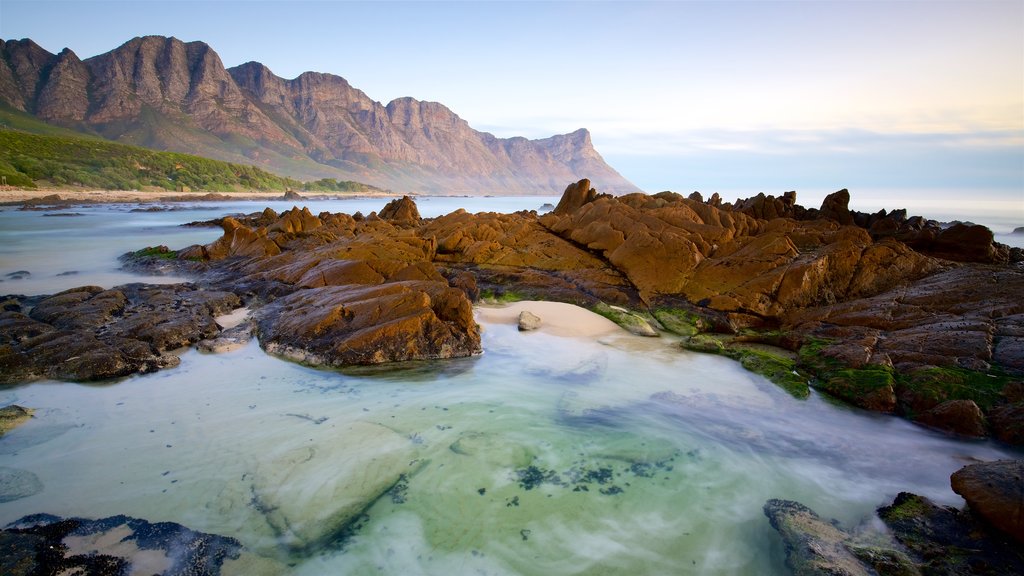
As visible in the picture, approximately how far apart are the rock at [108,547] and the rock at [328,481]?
2.03ft

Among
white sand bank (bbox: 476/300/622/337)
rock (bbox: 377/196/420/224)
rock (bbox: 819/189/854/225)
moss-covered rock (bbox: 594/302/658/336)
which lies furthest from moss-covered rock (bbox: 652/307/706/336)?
rock (bbox: 377/196/420/224)

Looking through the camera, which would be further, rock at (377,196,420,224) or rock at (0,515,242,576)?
rock at (377,196,420,224)

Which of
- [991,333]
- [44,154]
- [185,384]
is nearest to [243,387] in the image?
[185,384]

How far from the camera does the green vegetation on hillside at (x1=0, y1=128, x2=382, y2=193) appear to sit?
199 ft

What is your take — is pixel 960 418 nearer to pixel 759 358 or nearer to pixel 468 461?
pixel 759 358

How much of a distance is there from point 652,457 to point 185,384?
8.01m

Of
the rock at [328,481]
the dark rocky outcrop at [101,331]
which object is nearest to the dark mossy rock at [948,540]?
the rock at [328,481]

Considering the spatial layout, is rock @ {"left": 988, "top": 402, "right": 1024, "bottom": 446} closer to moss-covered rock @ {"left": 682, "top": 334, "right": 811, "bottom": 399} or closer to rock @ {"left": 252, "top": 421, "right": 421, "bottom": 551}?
moss-covered rock @ {"left": 682, "top": 334, "right": 811, "bottom": 399}

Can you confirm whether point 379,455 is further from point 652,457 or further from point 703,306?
point 703,306

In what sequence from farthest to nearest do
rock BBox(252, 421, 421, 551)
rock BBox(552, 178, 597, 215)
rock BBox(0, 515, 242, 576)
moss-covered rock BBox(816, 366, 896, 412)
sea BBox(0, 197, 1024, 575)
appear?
rock BBox(552, 178, 597, 215) < moss-covered rock BBox(816, 366, 896, 412) < rock BBox(252, 421, 421, 551) < sea BBox(0, 197, 1024, 575) < rock BBox(0, 515, 242, 576)

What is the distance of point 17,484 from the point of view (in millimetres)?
5297

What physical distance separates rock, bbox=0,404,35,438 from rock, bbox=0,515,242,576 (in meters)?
2.75

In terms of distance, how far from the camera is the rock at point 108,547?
154 inches

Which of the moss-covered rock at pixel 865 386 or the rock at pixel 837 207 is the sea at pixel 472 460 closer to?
the moss-covered rock at pixel 865 386
